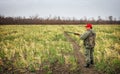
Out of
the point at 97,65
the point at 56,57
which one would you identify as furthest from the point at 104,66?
the point at 56,57

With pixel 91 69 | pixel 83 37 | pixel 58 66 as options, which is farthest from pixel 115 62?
pixel 58 66

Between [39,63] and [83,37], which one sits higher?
[83,37]

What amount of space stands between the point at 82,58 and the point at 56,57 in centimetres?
141

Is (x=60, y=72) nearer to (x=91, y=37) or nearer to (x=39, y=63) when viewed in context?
(x=39, y=63)

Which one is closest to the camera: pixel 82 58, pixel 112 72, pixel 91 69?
pixel 112 72

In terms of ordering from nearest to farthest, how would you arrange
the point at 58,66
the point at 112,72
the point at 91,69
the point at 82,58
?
the point at 112,72 → the point at 91,69 → the point at 58,66 → the point at 82,58

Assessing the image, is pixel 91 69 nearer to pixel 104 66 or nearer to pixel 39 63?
pixel 104 66

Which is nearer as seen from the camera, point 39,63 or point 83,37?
point 83,37

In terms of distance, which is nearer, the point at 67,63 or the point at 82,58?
the point at 67,63

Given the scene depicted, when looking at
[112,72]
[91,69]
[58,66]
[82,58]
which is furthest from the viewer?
[82,58]

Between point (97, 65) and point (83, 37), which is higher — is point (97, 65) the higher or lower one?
the lower one

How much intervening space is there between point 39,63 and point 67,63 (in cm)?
135

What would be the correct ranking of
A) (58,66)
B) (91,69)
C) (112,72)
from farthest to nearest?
(58,66), (91,69), (112,72)

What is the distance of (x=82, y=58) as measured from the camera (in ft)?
32.3
